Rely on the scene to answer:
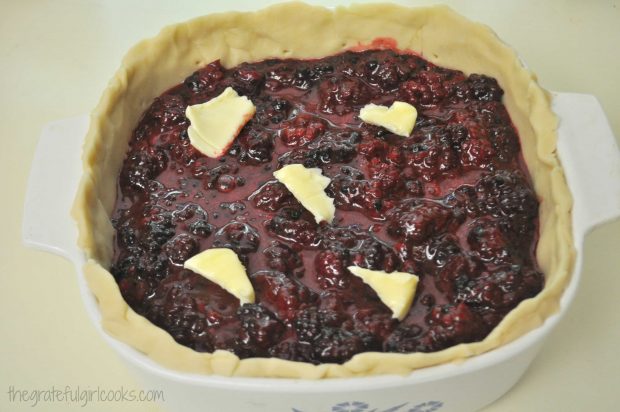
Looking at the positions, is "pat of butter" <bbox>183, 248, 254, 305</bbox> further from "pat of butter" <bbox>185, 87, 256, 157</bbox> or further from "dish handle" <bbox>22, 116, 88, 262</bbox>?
"pat of butter" <bbox>185, 87, 256, 157</bbox>

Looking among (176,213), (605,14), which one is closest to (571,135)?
(176,213)

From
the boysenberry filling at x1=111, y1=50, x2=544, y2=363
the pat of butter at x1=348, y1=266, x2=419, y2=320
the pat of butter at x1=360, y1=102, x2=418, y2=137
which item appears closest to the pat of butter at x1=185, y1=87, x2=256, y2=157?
the boysenberry filling at x1=111, y1=50, x2=544, y2=363

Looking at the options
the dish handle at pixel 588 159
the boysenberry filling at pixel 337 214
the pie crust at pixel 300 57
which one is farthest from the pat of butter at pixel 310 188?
the dish handle at pixel 588 159

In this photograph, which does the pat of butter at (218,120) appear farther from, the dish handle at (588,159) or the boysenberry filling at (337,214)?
the dish handle at (588,159)

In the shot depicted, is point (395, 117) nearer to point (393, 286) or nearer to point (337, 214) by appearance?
point (337, 214)

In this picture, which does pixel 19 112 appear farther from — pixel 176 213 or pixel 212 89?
pixel 176 213

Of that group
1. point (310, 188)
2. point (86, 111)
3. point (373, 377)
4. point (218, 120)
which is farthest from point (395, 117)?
point (86, 111)
